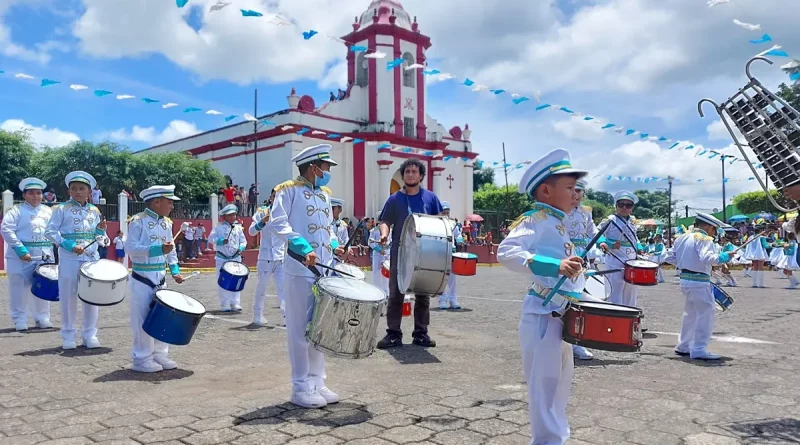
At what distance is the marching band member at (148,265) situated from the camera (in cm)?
646

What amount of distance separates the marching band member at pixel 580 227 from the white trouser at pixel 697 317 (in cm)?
114

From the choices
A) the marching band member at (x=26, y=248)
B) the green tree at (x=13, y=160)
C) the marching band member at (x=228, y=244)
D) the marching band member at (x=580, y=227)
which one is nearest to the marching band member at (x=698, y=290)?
the marching band member at (x=580, y=227)

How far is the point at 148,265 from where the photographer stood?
6582mm

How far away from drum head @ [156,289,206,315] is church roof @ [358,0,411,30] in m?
30.9

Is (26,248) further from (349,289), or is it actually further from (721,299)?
(721,299)

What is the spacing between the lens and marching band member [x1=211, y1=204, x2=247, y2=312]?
466 inches

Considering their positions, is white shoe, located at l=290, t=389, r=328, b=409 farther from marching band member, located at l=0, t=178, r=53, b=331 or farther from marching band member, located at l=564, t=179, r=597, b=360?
marching band member, located at l=0, t=178, r=53, b=331

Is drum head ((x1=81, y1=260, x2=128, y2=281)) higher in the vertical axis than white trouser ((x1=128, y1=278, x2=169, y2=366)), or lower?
higher

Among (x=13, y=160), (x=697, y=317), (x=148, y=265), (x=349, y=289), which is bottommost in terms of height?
(x=697, y=317)

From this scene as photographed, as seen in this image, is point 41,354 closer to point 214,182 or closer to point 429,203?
point 429,203

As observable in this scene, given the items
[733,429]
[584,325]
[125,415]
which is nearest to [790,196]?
[733,429]

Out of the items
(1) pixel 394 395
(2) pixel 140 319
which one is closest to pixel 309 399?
(1) pixel 394 395

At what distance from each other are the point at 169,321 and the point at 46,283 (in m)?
3.41

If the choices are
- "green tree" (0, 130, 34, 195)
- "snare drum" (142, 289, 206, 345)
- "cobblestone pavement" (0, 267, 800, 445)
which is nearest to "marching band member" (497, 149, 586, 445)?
"cobblestone pavement" (0, 267, 800, 445)
